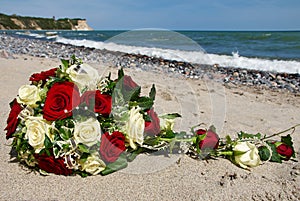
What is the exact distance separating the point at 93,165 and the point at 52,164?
9.7 inches

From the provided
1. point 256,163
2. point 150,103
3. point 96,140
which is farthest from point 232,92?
point 96,140

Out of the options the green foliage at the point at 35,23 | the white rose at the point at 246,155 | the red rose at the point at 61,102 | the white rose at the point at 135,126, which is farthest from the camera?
the green foliage at the point at 35,23

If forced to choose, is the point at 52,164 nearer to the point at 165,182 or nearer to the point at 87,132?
the point at 87,132

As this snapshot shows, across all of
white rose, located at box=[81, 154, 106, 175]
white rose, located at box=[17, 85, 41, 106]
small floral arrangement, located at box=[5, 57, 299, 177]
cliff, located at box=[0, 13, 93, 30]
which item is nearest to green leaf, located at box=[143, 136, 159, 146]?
small floral arrangement, located at box=[5, 57, 299, 177]

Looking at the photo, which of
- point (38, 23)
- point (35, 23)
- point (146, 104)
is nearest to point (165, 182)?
point (146, 104)

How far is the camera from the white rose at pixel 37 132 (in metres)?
1.70

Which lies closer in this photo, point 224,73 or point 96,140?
point 96,140

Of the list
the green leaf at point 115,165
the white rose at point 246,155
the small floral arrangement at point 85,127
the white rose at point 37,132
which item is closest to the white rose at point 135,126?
the small floral arrangement at point 85,127

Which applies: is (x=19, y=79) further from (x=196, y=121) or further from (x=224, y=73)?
(x=224, y=73)

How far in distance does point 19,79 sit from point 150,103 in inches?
130

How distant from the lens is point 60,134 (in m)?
1.70

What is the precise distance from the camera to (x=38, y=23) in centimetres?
8406

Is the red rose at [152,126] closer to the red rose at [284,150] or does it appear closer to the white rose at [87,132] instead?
the white rose at [87,132]

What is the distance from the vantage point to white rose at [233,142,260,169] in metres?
2.05
